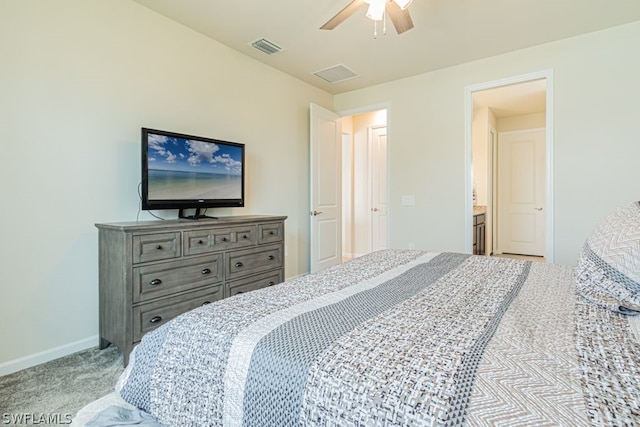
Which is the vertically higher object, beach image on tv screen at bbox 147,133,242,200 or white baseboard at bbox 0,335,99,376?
beach image on tv screen at bbox 147,133,242,200

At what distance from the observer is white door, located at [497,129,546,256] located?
19.0ft

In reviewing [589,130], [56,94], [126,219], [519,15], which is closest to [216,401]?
[126,219]

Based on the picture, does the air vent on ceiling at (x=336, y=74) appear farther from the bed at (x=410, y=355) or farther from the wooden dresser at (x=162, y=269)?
the bed at (x=410, y=355)

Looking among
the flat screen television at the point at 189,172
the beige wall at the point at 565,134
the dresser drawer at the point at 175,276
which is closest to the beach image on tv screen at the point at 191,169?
the flat screen television at the point at 189,172

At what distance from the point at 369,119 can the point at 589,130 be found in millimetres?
3414

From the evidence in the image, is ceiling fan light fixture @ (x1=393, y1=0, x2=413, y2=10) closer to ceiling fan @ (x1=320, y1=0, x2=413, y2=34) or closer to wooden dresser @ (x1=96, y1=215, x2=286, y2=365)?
ceiling fan @ (x1=320, y1=0, x2=413, y2=34)

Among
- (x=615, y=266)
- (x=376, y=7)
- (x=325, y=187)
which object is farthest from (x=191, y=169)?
(x=615, y=266)

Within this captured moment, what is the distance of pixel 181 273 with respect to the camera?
2.31m

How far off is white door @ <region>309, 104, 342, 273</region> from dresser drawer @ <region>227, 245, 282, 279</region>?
1132mm

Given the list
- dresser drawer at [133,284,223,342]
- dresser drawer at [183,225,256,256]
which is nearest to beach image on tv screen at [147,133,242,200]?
dresser drawer at [183,225,256,256]

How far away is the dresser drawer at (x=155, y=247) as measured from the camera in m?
2.06

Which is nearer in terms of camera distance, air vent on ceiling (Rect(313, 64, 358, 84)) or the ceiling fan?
the ceiling fan

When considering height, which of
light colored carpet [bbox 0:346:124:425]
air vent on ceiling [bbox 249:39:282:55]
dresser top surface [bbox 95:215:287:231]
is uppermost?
air vent on ceiling [bbox 249:39:282:55]

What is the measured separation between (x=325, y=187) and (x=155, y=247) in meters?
2.68
